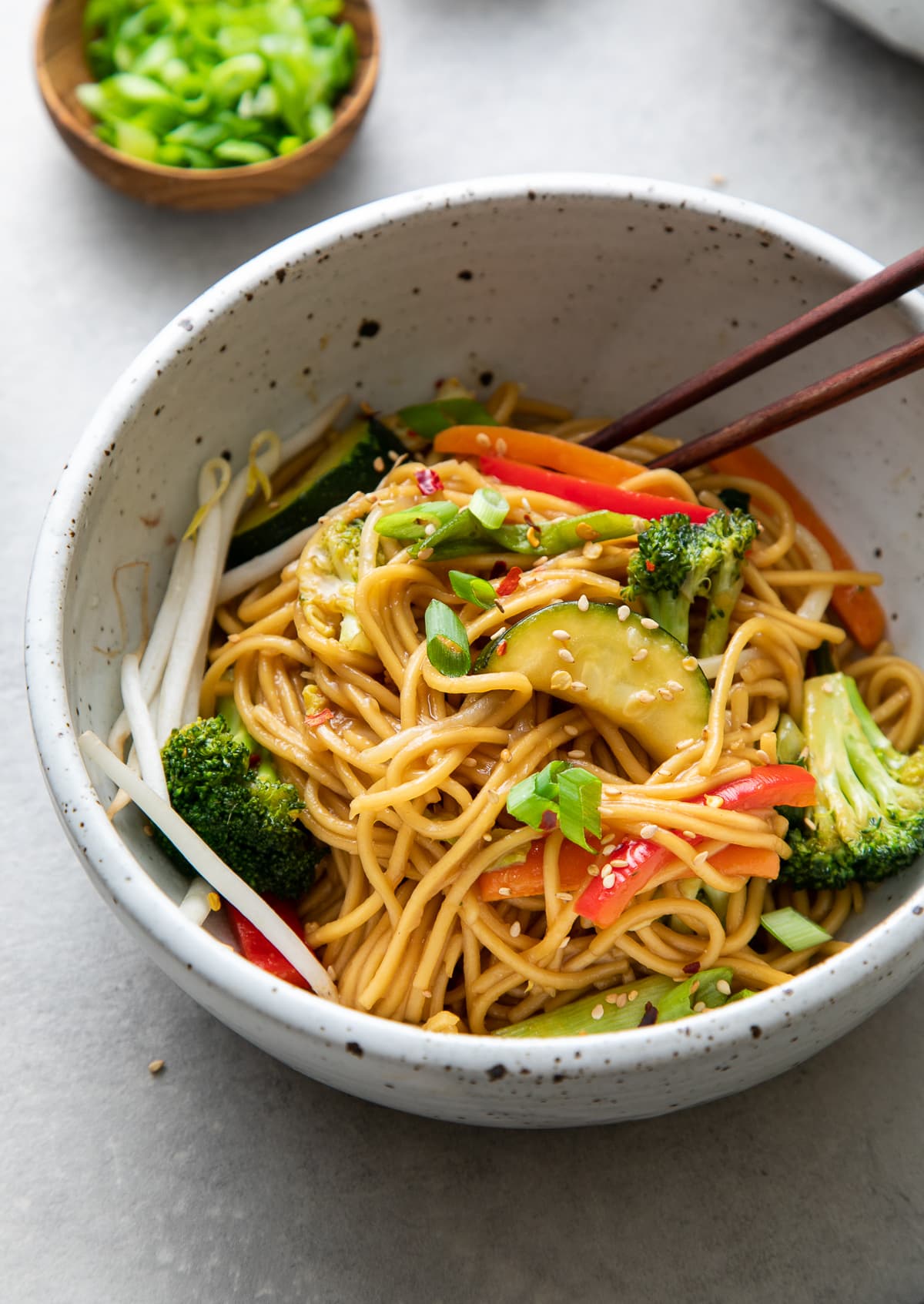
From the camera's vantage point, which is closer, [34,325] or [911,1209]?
[911,1209]

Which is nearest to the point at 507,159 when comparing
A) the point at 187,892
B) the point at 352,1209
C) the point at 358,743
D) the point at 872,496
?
the point at 872,496

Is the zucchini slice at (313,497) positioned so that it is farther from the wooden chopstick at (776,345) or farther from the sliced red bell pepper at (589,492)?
the wooden chopstick at (776,345)

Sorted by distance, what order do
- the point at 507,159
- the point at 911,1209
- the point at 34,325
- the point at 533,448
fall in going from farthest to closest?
the point at 507,159 < the point at 34,325 < the point at 533,448 < the point at 911,1209

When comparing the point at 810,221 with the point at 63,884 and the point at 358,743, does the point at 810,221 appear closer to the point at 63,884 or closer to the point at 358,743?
the point at 358,743

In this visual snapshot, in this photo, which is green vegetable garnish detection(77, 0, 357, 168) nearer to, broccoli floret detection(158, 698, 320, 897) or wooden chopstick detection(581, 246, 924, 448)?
wooden chopstick detection(581, 246, 924, 448)

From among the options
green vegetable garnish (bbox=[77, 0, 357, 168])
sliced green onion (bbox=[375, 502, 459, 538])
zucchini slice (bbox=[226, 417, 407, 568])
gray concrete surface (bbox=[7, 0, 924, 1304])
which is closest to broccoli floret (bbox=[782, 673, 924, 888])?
gray concrete surface (bbox=[7, 0, 924, 1304])

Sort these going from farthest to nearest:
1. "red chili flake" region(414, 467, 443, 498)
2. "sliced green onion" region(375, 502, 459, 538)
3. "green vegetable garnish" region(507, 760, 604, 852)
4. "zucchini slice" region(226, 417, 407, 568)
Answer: "zucchini slice" region(226, 417, 407, 568)
"red chili flake" region(414, 467, 443, 498)
"sliced green onion" region(375, 502, 459, 538)
"green vegetable garnish" region(507, 760, 604, 852)

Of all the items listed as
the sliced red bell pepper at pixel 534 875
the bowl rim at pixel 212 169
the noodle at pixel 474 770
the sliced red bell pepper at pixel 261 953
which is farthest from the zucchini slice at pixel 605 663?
the bowl rim at pixel 212 169
